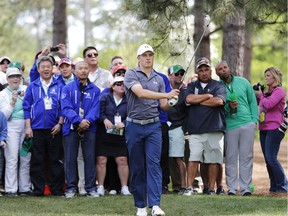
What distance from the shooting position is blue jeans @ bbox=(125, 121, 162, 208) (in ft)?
29.7

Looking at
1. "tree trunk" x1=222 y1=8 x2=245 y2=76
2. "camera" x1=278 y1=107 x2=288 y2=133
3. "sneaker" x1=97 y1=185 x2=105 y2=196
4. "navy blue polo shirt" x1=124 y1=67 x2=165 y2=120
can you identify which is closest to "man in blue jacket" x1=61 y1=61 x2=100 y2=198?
"sneaker" x1=97 y1=185 x2=105 y2=196

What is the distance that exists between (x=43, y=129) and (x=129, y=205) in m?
2.13

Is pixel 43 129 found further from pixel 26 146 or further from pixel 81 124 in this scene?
pixel 81 124

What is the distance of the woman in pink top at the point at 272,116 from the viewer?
472 inches

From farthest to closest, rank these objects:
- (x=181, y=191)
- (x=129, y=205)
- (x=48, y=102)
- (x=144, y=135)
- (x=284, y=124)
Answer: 1. (x=284, y=124)
2. (x=181, y=191)
3. (x=48, y=102)
4. (x=129, y=205)
5. (x=144, y=135)

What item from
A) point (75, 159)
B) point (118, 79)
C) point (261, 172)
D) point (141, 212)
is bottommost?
point (261, 172)

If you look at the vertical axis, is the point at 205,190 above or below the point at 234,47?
below

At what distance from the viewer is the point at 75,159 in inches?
441

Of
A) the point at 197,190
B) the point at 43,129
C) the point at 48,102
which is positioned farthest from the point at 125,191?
the point at 48,102

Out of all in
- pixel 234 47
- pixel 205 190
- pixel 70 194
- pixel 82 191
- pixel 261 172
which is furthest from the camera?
pixel 261 172

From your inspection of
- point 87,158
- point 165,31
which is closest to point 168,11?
point 165,31

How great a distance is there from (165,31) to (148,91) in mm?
3322

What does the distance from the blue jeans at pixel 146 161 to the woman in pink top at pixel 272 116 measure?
11.4 ft

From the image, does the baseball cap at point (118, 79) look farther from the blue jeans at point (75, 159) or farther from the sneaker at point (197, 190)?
the sneaker at point (197, 190)
